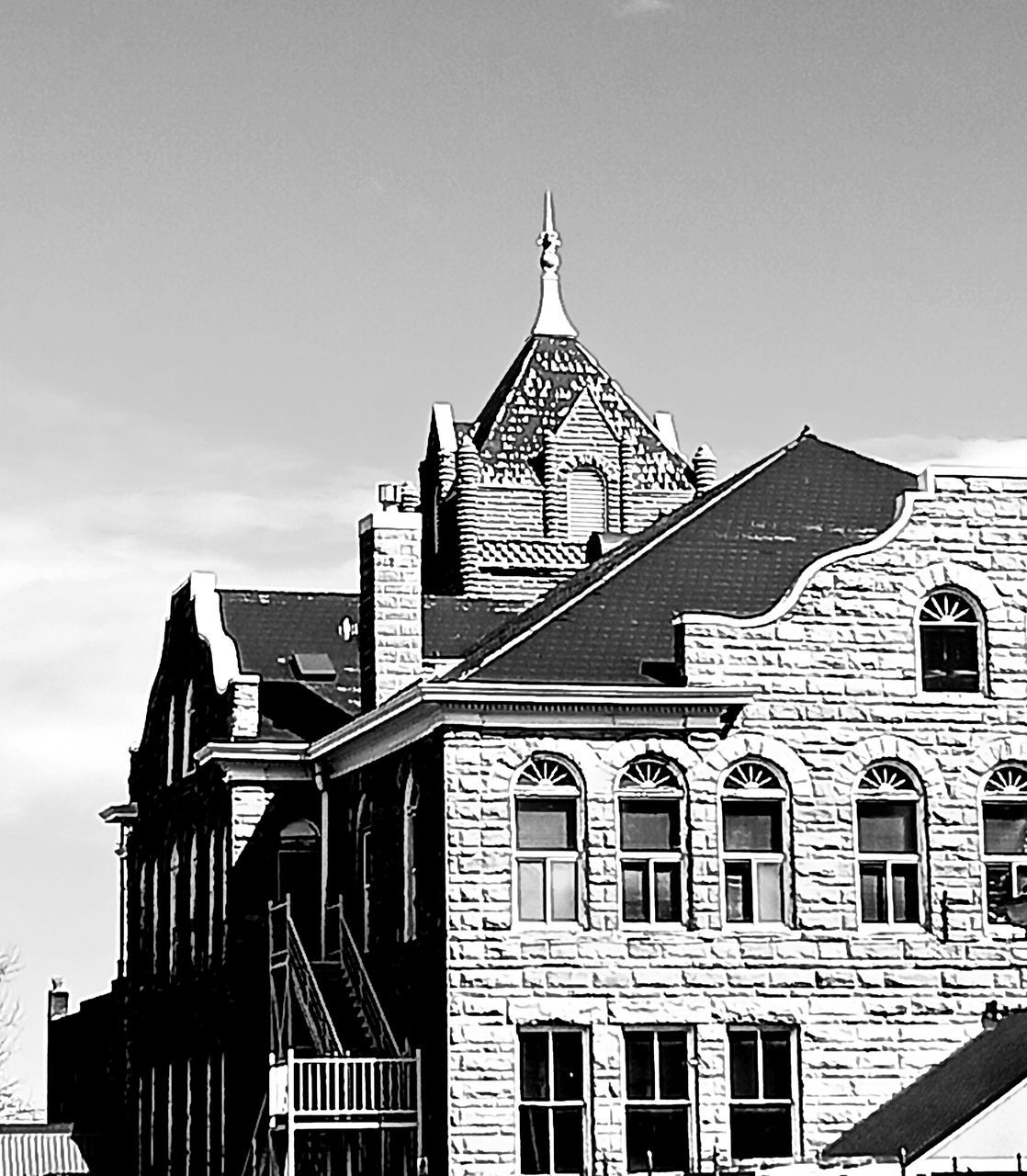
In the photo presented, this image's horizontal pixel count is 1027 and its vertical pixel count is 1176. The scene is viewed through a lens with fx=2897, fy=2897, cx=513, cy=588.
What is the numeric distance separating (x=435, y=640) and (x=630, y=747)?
972cm

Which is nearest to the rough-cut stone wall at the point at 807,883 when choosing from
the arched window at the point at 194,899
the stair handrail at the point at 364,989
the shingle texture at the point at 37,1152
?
the stair handrail at the point at 364,989

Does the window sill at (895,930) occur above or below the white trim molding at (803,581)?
below

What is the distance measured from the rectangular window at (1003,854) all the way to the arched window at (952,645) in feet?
4.99

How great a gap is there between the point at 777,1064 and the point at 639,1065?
5.48ft

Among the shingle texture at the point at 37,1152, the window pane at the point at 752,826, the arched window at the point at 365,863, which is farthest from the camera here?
the shingle texture at the point at 37,1152

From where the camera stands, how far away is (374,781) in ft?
122

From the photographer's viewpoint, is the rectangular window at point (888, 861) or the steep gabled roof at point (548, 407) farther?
the steep gabled roof at point (548, 407)

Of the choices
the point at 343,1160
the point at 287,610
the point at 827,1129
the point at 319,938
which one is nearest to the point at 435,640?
the point at 287,610

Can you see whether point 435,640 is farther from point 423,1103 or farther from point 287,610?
point 423,1103

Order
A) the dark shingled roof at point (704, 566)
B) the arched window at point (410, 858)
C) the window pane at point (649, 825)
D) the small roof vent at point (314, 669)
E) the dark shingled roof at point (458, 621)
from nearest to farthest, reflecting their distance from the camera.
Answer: the window pane at point (649, 825), the dark shingled roof at point (704, 566), the arched window at point (410, 858), the small roof vent at point (314, 669), the dark shingled roof at point (458, 621)

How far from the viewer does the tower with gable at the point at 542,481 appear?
5409cm

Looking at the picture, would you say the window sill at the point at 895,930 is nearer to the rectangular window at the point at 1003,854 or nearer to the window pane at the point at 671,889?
the rectangular window at the point at 1003,854

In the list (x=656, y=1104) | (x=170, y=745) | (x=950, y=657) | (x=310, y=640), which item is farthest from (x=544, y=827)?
(x=170, y=745)

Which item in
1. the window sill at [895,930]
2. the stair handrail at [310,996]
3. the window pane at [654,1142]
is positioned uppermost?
the window sill at [895,930]
